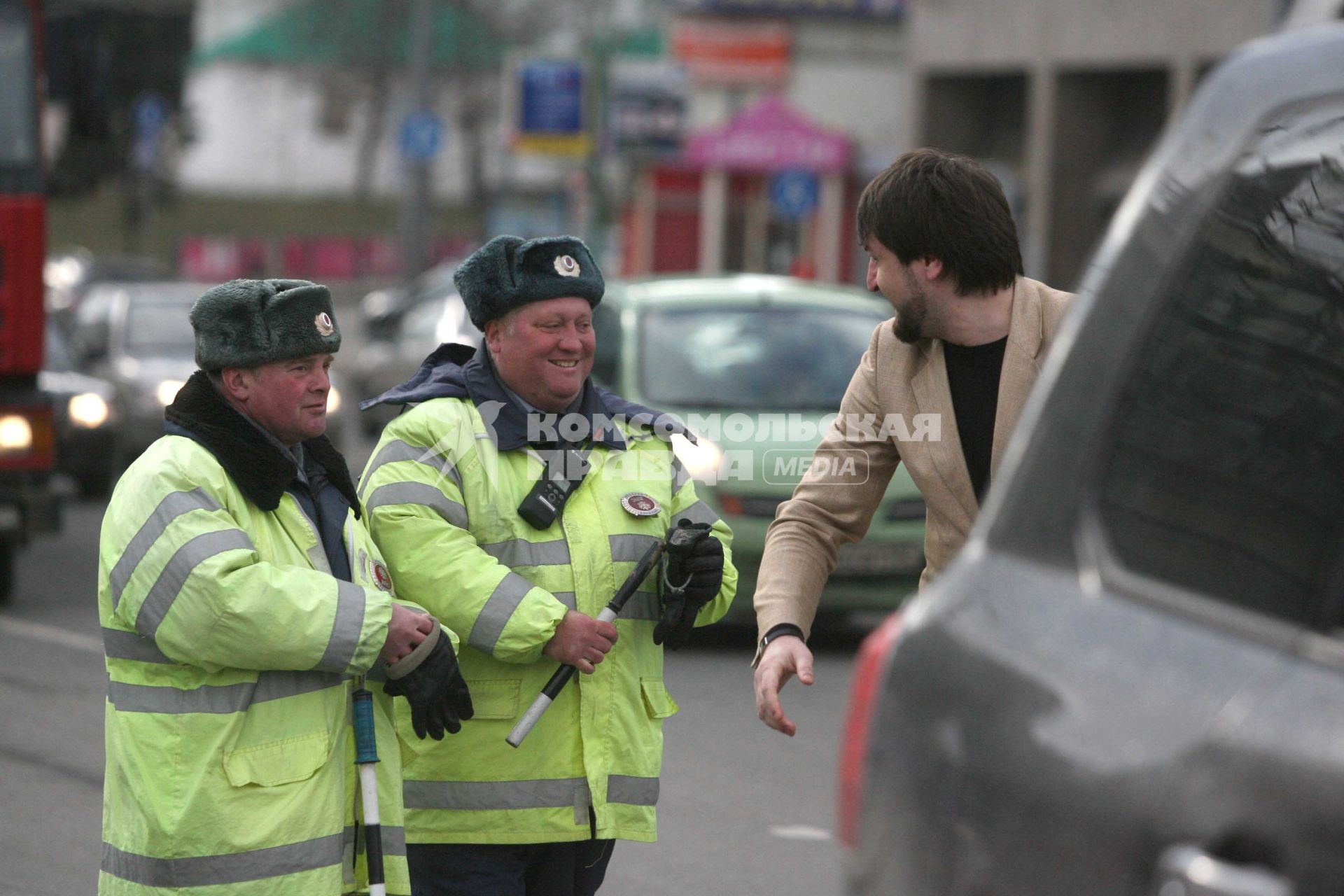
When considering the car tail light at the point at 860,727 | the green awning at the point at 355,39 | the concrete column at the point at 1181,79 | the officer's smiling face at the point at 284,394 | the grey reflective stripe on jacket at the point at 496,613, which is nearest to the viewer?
the car tail light at the point at 860,727

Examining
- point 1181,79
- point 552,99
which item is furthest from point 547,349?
point 552,99

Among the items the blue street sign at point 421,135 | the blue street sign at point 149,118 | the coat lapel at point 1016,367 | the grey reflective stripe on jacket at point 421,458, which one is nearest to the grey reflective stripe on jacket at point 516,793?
the grey reflective stripe on jacket at point 421,458

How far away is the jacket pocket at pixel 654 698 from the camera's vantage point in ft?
13.0

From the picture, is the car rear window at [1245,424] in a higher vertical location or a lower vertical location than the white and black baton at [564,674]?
higher

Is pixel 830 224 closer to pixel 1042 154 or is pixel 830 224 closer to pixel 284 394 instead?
pixel 1042 154

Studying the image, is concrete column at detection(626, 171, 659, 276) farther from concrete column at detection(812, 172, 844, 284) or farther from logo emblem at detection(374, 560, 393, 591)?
logo emblem at detection(374, 560, 393, 591)

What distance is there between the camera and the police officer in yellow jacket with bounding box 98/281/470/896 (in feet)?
11.0

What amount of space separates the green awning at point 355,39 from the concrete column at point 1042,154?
37.9 meters

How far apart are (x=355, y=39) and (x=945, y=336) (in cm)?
6360

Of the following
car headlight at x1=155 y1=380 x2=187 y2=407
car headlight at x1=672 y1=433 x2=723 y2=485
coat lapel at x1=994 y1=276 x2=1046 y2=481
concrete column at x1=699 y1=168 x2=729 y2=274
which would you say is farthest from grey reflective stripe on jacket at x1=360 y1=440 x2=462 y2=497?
concrete column at x1=699 y1=168 x2=729 y2=274

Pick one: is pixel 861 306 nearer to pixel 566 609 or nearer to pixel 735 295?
pixel 735 295

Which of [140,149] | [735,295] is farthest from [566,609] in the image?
[140,149]

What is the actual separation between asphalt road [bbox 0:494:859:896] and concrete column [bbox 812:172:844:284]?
86.9 feet

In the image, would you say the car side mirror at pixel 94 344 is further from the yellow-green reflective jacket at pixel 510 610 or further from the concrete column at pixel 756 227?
the concrete column at pixel 756 227
